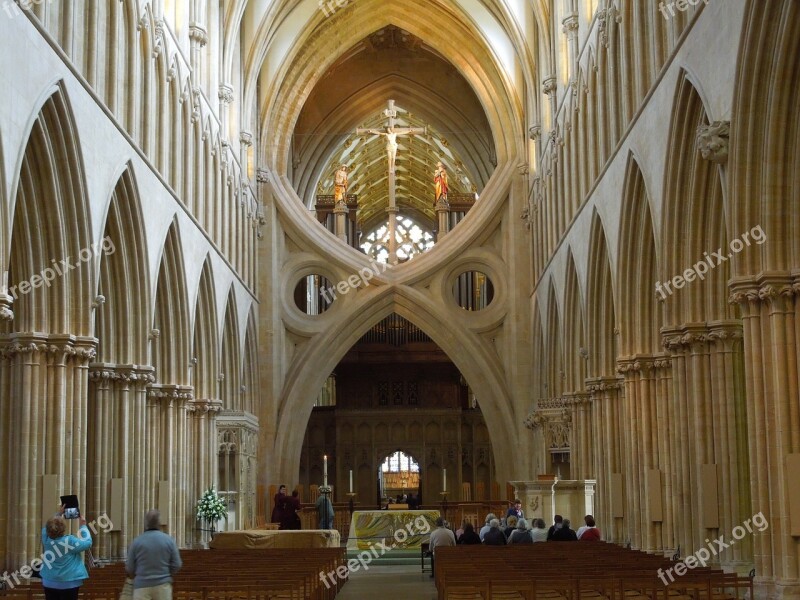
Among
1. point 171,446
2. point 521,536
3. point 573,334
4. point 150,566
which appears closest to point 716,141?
point 521,536

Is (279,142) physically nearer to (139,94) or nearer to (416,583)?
(139,94)

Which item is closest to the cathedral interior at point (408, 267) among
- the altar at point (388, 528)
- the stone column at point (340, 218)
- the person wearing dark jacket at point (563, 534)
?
the stone column at point (340, 218)

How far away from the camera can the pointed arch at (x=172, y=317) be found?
79.7 ft

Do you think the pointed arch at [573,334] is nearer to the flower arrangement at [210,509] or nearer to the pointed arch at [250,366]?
the flower arrangement at [210,509]

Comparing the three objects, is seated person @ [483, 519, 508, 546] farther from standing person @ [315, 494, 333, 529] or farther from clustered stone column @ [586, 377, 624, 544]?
standing person @ [315, 494, 333, 529]

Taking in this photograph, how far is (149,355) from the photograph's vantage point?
22109 millimetres

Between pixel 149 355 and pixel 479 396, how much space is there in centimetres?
1566

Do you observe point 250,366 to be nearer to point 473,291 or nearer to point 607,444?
point 473,291

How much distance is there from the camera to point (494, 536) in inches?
757

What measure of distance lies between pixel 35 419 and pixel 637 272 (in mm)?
10839

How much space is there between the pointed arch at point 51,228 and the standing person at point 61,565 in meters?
7.30

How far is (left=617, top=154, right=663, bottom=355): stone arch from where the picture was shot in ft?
67.8

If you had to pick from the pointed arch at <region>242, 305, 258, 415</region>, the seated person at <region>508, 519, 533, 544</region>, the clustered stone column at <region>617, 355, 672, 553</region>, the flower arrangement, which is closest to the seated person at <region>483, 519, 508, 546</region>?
the seated person at <region>508, 519, 533, 544</region>

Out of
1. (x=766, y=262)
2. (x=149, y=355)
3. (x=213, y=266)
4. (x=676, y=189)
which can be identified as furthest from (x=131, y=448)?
(x=766, y=262)
